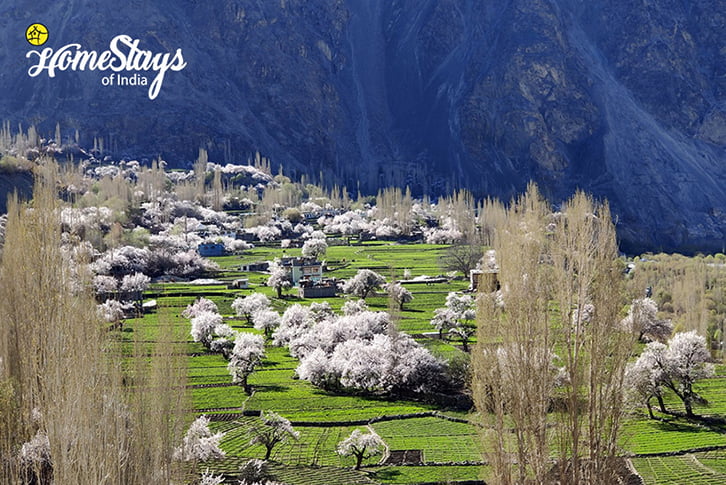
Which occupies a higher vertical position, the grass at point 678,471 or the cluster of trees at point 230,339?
the cluster of trees at point 230,339

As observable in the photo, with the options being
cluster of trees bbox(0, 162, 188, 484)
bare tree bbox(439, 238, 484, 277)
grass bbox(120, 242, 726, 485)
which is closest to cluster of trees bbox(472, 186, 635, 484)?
grass bbox(120, 242, 726, 485)

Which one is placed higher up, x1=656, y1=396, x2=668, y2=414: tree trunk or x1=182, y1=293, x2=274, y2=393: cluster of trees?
x1=182, y1=293, x2=274, y2=393: cluster of trees

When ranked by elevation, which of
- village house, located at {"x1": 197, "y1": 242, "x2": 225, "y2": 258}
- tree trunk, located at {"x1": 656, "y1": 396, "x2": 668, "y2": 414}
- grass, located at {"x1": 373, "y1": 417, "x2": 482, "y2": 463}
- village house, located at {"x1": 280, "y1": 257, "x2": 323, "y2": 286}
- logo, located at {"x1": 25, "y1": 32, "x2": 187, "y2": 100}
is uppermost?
logo, located at {"x1": 25, "y1": 32, "x2": 187, "y2": 100}

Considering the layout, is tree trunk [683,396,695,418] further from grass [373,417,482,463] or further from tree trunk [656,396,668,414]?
grass [373,417,482,463]

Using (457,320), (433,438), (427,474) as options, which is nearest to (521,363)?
(427,474)

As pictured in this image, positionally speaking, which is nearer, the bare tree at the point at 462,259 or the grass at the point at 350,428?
the grass at the point at 350,428

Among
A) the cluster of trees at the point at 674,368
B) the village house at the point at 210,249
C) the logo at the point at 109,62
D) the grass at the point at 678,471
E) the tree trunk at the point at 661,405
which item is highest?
the logo at the point at 109,62

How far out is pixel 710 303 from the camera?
72750 millimetres

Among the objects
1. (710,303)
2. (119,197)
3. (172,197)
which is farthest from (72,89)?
(710,303)

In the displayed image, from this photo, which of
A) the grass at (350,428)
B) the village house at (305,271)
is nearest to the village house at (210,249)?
the village house at (305,271)

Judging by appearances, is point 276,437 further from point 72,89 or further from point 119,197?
point 72,89

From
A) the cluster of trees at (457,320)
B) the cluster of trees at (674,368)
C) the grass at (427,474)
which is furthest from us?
the cluster of trees at (457,320)

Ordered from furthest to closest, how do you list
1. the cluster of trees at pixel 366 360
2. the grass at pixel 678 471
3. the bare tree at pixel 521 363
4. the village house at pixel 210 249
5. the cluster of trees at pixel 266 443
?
the village house at pixel 210 249, the cluster of trees at pixel 366 360, the grass at pixel 678 471, the cluster of trees at pixel 266 443, the bare tree at pixel 521 363

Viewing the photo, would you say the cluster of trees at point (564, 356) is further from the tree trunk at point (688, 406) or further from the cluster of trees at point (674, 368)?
the tree trunk at point (688, 406)
